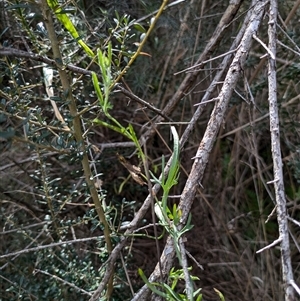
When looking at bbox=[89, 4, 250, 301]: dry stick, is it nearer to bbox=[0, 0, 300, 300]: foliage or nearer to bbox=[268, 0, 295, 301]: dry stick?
bbox=[0, 0, 300, 300]: foliage

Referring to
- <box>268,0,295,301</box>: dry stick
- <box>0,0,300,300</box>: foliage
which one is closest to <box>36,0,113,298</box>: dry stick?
<box>0,0,300,300</box>: foliage

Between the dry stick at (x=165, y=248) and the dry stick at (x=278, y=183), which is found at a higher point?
the dry stick at (x=278, y=183)

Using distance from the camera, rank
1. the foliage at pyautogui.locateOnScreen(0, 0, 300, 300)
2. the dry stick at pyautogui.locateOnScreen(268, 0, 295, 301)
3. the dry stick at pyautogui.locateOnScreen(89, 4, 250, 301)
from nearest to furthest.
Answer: the dry stick at pyautogui.locateOnScreen(268, 0, 295, 301), the dry stick at pyautogui.locateOnScreen(89, 4, 250, 301), the foliage at pyautogui.locateOnScreen(0, 0, 300, 300)

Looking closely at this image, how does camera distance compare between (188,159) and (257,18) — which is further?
(188,159)

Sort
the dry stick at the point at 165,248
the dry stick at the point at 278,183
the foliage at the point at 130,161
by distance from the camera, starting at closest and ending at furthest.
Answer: the dry stick at the point at 278,183 → the dry stick at the point at 165,248 → the foliage at the point at 130,161

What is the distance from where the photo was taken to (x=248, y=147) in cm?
166

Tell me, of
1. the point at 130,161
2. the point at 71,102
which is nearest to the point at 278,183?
the point at 71,102

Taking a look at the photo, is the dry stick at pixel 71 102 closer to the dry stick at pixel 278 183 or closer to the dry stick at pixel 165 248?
the dry stick at pixel 165 248

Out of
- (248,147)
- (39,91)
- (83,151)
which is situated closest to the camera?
(83,151)

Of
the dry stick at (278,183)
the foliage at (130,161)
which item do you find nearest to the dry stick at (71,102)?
the foliage at (130,161)

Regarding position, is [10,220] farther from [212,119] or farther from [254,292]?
[254,292]

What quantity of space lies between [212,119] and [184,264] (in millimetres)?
270

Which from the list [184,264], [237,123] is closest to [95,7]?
[237,123]

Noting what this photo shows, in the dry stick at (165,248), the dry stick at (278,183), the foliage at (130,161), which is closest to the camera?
the dry stick at (278,183)
